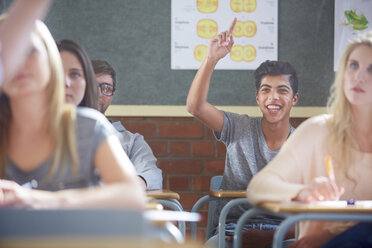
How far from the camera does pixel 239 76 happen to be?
3.69 m

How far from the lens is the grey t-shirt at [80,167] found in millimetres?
1319

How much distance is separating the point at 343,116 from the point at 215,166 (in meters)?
1.77

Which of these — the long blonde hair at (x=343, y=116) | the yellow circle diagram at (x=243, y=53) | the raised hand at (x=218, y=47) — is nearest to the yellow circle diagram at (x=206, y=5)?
the yellow circle diagram at (x=243, y=53)

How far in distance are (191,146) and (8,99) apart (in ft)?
7.83

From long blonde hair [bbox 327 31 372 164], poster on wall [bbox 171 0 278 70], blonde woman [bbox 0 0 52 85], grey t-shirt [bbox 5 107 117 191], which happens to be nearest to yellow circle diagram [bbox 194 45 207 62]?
poster on wall [bbox 171 0 278 70]

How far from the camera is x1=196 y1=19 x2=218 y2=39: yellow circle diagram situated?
3.68m

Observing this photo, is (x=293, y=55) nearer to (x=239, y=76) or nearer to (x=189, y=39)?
(x=239, y=76)

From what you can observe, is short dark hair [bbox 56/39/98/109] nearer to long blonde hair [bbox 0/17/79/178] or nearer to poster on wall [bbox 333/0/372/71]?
long blonde hair [bbox 0/17/79/178]

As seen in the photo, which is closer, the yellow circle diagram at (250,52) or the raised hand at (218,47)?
the raised hand at (218,47)

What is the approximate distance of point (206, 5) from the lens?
368 centimetres

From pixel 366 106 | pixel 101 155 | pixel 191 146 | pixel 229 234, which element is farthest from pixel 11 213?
pixel 191 146

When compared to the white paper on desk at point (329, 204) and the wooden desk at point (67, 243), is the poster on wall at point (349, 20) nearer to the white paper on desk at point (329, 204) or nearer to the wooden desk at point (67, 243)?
the white paper on desk at point (329, 204)

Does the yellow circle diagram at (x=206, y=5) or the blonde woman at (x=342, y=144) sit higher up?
the yellow circle diagram at (x=206, y=5)

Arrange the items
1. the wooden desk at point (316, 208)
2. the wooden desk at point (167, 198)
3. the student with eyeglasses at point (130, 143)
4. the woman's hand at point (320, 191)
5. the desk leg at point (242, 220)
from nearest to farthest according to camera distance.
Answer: the wooden desk at point (316, 208), the woman's hand at point (320, 191), the desk leg at point (242, 220), the wooden desk at point (167, 198), the student with eyeglasses at point (130, 143)
